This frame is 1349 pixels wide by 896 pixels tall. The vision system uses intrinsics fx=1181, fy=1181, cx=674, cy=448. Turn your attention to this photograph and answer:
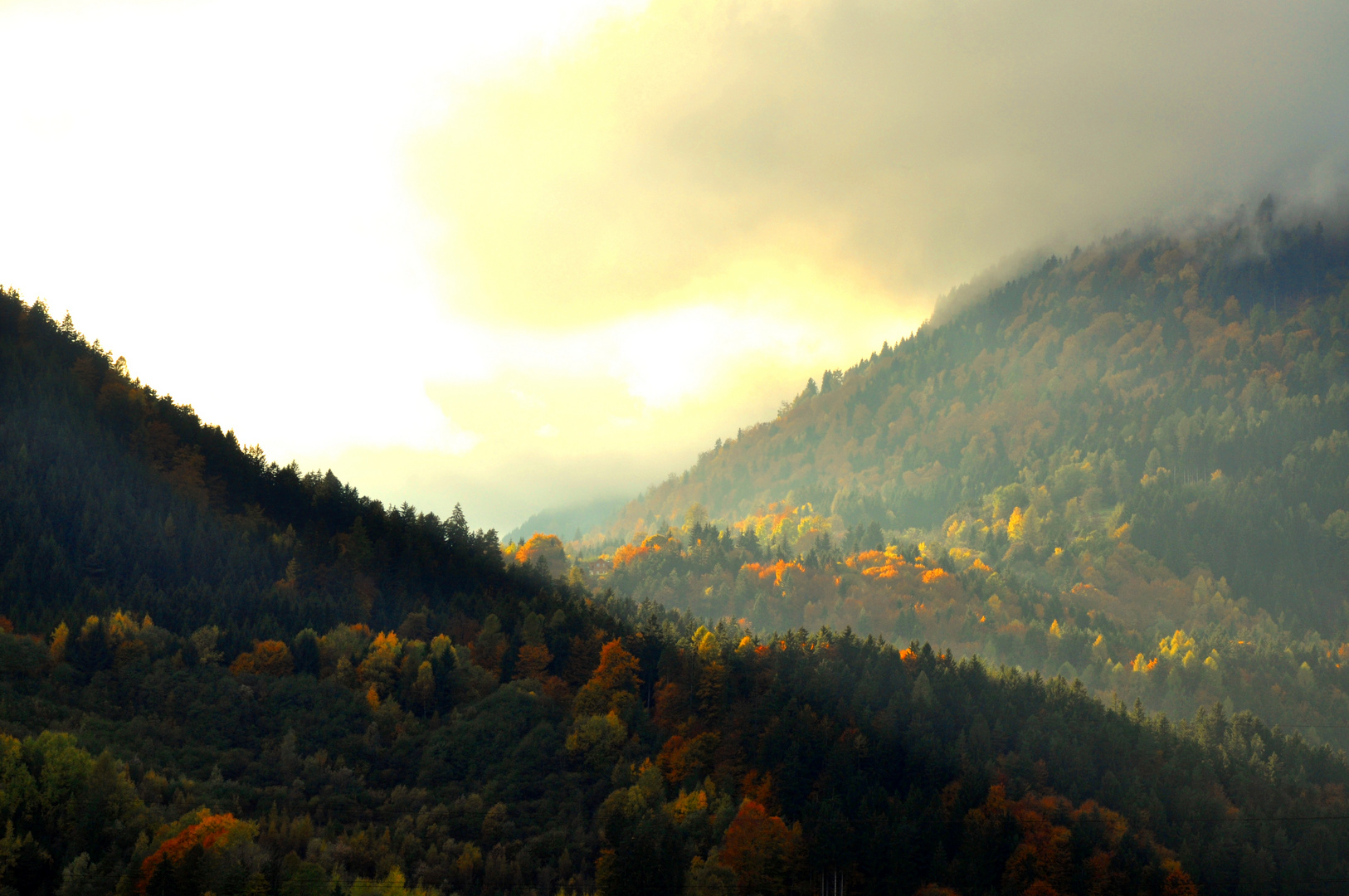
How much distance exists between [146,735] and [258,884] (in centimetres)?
6121

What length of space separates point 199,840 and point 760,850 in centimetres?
8088

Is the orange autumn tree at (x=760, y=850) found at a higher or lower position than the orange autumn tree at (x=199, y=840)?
higher

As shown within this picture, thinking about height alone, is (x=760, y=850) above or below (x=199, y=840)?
above

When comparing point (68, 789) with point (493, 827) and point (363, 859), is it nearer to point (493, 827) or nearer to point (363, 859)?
point (363, 859)

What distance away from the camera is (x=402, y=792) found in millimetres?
191500

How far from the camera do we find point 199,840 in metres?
142

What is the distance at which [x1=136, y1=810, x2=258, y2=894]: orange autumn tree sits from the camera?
13650 centimetres

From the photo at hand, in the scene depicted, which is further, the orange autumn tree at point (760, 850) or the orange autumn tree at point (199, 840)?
the orange autumn tree at point (760, 850)

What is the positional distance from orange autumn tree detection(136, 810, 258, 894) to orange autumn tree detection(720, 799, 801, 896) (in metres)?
68.8

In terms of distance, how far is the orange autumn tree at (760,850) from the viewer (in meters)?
174

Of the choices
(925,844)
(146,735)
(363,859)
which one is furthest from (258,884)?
(925,844)

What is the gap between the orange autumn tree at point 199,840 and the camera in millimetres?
136500

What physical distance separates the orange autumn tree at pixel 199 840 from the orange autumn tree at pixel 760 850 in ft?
226

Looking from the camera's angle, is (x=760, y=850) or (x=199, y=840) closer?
(x=199, y=840)
